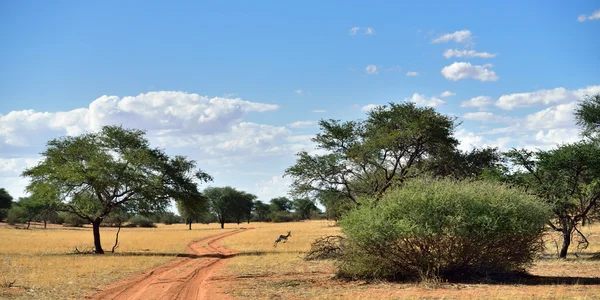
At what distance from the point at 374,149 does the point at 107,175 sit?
15.7 m

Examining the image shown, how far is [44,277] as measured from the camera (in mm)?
18703

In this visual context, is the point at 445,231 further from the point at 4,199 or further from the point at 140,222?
the point at 4,199

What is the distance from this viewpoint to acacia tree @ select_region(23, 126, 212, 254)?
1216 inches

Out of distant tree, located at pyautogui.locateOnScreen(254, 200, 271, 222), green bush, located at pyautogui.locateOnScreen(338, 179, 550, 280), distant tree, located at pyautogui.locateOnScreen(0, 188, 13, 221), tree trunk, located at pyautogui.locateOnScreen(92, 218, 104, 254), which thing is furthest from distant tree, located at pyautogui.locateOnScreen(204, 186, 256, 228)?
green bush, located at pyautogui.locateOnScreen(338, 179, 550, 280)

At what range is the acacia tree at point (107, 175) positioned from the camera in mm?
30891

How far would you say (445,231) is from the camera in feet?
50.3

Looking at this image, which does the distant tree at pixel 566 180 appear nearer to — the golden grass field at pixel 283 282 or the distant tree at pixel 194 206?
the golden grass field at pixel 283 282

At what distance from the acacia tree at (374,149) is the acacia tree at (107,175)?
8.37 meters

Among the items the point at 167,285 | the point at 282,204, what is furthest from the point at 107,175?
the point at 282,204

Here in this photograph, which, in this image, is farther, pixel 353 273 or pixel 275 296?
pixel 353 273

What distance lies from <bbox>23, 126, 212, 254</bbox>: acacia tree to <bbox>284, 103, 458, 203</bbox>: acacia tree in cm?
837

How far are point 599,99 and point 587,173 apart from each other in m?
11.4

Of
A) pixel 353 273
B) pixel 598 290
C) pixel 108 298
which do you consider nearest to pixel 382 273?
pixel 353 273

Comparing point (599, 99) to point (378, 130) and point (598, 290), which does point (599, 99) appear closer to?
point (378, 130)
